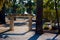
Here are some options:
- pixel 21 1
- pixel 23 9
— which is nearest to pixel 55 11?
pixel 21 1

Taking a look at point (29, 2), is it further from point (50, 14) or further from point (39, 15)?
point (39, 15)

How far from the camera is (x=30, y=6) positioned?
40062mm

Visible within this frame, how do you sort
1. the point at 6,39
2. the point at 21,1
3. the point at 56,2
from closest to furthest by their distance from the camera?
the point at 6,39 → the point at 56,2 → the point at 21,1

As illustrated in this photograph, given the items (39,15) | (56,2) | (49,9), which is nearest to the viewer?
(39,15)

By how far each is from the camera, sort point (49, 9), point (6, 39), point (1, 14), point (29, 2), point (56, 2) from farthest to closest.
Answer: point (29, 2) < point (1, 14) < point (49, 9) < point (56, 2) < point (6, 39)

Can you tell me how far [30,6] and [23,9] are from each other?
515 cm

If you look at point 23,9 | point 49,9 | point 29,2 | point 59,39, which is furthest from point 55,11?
point 23,9

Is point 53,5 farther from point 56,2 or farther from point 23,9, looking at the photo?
point 23,9

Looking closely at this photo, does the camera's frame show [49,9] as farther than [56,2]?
Yes

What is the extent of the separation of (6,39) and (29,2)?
89.8ft

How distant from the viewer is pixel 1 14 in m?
25.7

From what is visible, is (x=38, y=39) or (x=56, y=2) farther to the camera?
(x=56, y=2)

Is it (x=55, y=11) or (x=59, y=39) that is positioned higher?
(x=55, y=11)

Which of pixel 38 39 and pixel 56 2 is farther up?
pixel 56 2
